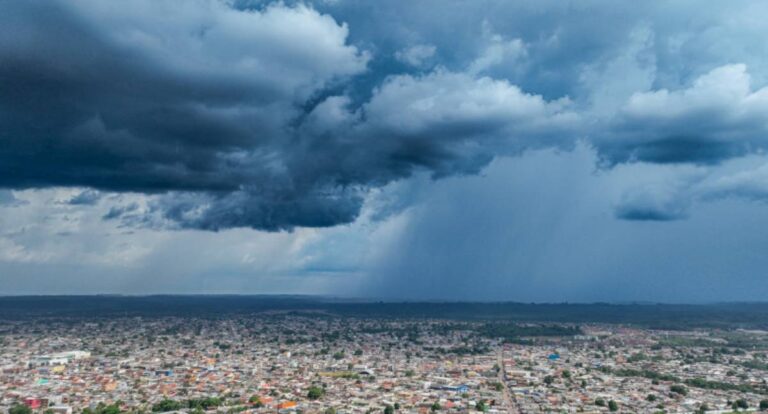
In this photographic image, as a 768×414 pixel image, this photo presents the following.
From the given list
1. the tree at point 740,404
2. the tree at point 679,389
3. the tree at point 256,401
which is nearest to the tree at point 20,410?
the tree at point 256,401

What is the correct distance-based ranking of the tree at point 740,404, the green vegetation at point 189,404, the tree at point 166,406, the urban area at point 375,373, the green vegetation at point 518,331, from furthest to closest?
1. the green vegetation at point 518,331
2. the tree at point 740,404
3. the urban area at point 375,373
4. the green vegetation at point 189,404
5. the tree at point 166,406

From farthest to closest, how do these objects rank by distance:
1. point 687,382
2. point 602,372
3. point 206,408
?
point 602,372 < point 687,382 < point 206,408

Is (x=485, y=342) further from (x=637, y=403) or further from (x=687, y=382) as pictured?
(x=637, y=403)

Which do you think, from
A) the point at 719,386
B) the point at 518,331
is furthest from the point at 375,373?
the point at 518,331

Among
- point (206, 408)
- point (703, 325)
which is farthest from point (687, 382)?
point (703, 325)

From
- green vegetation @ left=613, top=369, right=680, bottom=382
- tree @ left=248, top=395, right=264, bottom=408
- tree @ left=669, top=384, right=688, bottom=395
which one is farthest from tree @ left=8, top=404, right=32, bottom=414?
green vegetation @ left=613, top=369, right=680, bottom=382

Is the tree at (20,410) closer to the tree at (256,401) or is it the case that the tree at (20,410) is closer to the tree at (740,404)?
the tree at (256,401)

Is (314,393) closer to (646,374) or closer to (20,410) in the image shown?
(20,410)

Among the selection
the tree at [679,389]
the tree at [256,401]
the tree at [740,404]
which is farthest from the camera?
the tree at [679,389]
